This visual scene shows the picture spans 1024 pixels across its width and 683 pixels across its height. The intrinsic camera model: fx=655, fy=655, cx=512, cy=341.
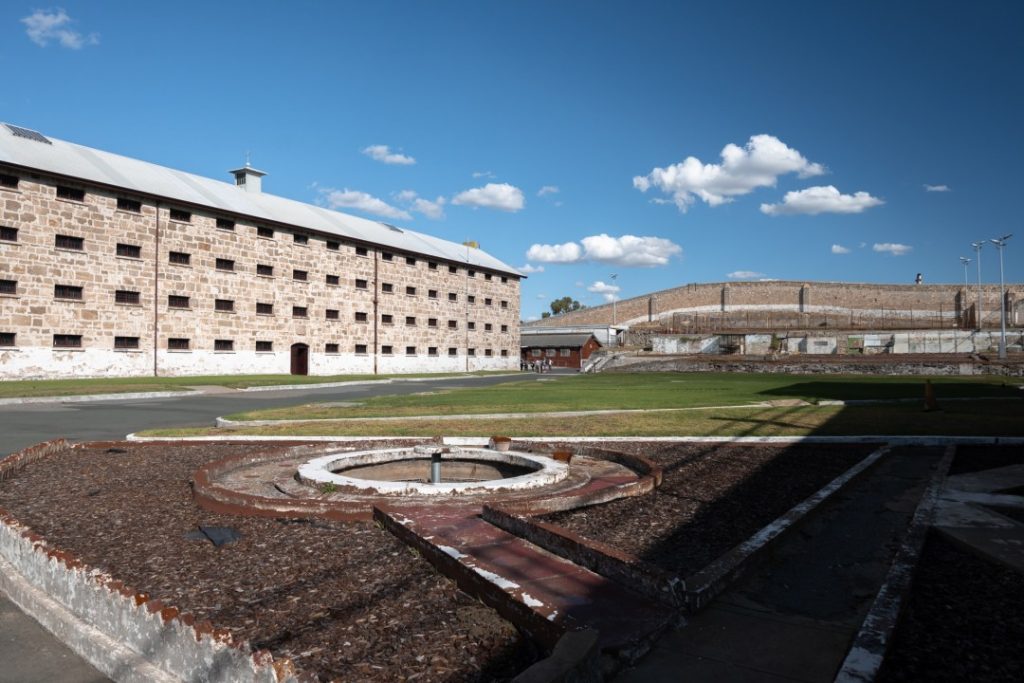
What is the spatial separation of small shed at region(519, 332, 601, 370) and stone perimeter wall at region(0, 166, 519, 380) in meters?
19.3

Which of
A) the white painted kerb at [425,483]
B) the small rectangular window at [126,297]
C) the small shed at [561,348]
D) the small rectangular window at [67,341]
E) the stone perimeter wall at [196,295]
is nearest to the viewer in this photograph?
the white painted kerb at [425,483]

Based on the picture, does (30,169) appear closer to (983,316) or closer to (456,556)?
(456,556)

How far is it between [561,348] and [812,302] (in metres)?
31.6

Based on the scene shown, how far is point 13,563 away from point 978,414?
17.3m

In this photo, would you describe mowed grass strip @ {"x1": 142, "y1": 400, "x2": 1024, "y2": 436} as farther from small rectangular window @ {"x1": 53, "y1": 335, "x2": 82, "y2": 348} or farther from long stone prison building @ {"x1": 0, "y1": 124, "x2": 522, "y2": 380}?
long stone prison building @ {"x1": 0, "y1": 124, "x2": 522, "y2": 380}

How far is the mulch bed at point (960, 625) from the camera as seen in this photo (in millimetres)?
3006

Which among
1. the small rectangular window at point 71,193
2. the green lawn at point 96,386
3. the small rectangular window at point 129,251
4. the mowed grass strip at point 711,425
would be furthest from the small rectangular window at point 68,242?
the mowed grass strip at point 711,425

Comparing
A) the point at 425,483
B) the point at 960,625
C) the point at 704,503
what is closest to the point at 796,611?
the point at 960,625

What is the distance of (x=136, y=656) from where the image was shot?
3.41 meters

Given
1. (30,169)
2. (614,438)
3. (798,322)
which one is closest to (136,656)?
(614,438)

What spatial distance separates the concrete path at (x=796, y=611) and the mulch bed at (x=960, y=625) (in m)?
0.25

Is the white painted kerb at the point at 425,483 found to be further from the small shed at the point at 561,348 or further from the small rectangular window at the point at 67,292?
the small shed at the point at 561,348

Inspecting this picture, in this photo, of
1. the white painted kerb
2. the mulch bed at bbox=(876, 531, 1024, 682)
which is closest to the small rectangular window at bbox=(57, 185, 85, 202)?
the white painted kerb

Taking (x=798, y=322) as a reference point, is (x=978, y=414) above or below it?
below
